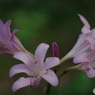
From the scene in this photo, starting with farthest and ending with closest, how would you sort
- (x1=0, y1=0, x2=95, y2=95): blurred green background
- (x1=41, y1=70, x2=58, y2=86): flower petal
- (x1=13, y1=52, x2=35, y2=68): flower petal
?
(x1=0, y1=0, x2=95, y2=95): blurred green background → (x1=13, y1=52, x2=35, y2=68): flower petal → (x1=41, y1=70, x2=58, y2=86): flower petal

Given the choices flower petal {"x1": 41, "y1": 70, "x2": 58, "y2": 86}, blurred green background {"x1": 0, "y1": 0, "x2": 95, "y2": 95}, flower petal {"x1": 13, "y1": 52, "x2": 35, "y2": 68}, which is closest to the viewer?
flower petal {"x1": 41, "y1": 70, "x2": 58, "y2": 86}

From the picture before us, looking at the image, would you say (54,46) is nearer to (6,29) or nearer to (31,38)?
(6,29)

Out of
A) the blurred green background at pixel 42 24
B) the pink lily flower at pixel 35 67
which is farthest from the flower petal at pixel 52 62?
the blurred green background at pixel 42 24

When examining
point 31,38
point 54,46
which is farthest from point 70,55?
point 31,38

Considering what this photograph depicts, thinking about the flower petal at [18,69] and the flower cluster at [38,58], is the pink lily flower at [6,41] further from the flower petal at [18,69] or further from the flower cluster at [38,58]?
the flower petal at [18,69]

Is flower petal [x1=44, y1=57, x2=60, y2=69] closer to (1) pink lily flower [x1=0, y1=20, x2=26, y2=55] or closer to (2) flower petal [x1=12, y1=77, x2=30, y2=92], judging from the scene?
(2) flower petal [x1=12, y1=77, x2=30, y2=92]

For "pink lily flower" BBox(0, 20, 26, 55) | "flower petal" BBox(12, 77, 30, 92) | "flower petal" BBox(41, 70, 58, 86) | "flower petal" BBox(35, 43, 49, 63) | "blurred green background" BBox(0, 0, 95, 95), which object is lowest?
"blurred green background" BBox(0, 0, 95, 95)

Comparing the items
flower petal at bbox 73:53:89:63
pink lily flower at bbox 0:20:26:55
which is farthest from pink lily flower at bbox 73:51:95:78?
pink lily flower at bbox 0:20:26:55
